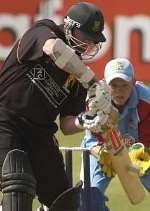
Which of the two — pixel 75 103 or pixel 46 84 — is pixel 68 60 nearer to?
pixel 46 84

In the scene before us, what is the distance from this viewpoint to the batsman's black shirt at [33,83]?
4684mm

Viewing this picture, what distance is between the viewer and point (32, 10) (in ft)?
39.5

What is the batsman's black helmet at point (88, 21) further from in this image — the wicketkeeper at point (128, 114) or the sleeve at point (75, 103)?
the wicketkeeper at point (128, 114)

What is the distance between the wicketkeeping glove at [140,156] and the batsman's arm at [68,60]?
130 centimetres

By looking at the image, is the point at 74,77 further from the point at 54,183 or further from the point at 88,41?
the point at 54,183

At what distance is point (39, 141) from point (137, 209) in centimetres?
199

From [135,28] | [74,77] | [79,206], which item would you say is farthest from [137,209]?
Answer: [135,28]

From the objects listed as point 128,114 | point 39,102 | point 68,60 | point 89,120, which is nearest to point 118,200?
point 128,114

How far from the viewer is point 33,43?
4598 mm

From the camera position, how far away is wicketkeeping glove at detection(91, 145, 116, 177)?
5066 mm

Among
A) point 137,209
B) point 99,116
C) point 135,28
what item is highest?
point 135,28

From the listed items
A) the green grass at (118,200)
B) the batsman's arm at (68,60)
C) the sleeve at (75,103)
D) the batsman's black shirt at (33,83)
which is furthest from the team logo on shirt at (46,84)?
the green grass at (118,200)

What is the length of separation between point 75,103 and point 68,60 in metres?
0.66

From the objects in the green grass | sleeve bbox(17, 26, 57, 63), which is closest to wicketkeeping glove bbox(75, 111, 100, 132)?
sleeve bbox(17, 26, 57, 63)
